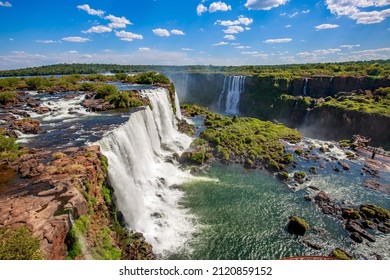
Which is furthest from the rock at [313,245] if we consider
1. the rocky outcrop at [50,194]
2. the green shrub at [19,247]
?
the green shrub at [19,247]

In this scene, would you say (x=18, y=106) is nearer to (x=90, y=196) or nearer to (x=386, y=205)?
(x=90, y=196)

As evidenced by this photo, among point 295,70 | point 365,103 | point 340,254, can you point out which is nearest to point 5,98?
point 340,254

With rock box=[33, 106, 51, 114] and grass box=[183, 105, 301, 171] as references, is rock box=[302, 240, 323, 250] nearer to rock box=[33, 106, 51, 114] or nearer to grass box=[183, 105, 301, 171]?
grass box=[183, 105, 301, 171]

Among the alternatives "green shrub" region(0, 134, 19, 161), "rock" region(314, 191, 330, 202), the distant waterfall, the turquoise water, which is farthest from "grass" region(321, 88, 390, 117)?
"green shrub" region(0, 134, 19, 161)

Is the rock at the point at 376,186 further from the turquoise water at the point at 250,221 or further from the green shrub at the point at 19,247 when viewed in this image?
the green shrub at the point at 19,247

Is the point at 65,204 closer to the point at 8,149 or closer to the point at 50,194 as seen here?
the point at 50,194

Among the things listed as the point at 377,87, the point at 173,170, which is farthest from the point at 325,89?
the point at 173,170
